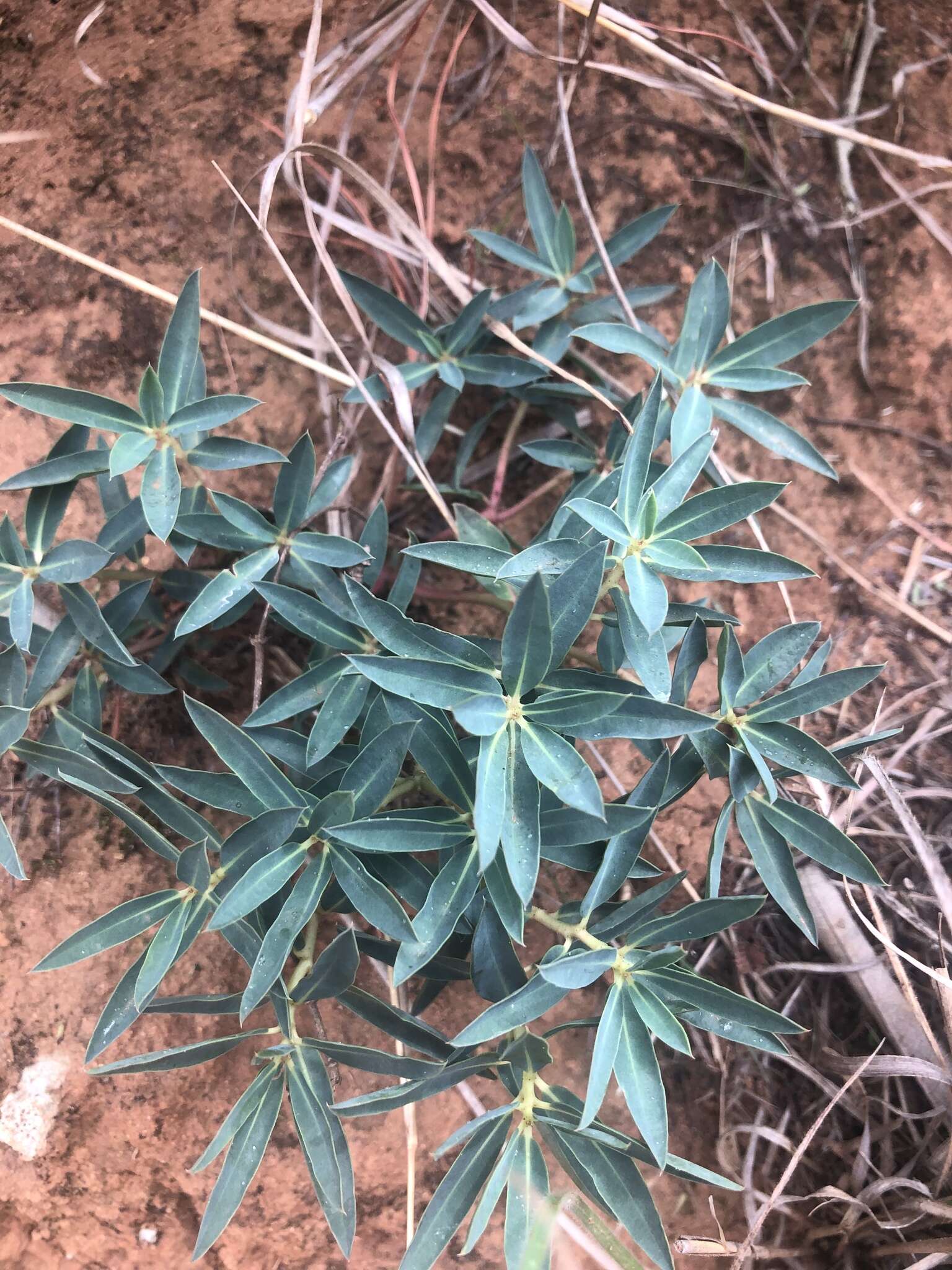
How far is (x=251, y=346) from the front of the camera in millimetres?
1548

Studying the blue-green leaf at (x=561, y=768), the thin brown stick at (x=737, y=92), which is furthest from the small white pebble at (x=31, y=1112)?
the thin brown stick at (x=737, y=92)

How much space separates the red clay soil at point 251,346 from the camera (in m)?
1.34

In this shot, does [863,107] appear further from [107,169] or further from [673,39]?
[107,169]

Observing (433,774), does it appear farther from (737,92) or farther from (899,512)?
(737,92)

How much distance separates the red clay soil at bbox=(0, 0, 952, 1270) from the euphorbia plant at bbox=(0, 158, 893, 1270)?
25cm

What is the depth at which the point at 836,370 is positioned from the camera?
5.57 feet

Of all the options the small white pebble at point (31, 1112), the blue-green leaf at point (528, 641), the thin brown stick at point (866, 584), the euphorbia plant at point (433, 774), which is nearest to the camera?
the blue-green leaf at point (528, 641)

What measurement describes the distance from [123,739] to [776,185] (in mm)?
1638

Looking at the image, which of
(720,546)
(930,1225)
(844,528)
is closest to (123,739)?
(720,546)

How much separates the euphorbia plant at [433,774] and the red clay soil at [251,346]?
25cm

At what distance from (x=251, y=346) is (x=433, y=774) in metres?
0.92

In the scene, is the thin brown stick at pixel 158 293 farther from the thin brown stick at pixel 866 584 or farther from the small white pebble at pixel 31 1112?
the small white pebble at pixel 31 1112

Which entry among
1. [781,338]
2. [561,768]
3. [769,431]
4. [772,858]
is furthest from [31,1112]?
[781,338]

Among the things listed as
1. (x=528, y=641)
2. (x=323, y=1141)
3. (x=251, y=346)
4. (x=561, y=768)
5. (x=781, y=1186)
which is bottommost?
(x=781, y=1186)
